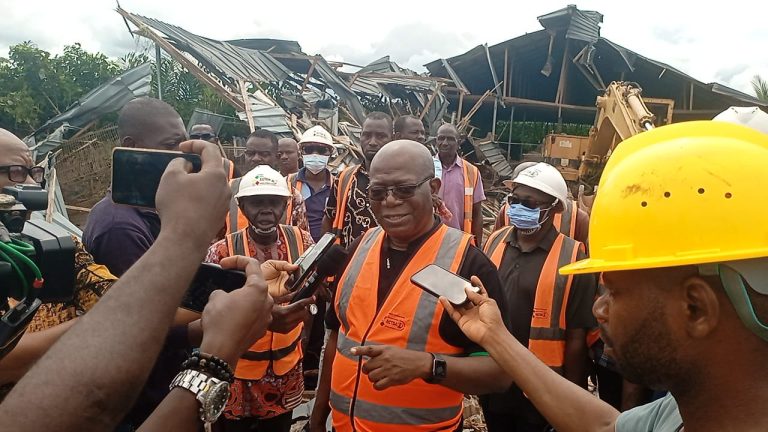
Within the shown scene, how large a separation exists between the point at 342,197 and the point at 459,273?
2486 mm

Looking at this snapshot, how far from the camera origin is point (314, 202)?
5234 mm

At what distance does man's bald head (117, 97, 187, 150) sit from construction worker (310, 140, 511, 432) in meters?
1.03

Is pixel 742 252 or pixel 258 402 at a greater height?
pixel 742 252

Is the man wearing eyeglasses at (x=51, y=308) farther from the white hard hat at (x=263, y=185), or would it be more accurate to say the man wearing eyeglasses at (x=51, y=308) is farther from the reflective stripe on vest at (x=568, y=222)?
the reflective stripe on vest at (x=568, y=222)

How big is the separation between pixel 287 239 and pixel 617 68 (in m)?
17.2

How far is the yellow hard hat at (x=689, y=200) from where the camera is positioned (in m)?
1.06

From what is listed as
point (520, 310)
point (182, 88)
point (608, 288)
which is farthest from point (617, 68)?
point (608, 288)

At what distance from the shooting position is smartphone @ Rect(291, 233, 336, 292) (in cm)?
232

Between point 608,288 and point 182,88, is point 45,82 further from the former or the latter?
point 608,288

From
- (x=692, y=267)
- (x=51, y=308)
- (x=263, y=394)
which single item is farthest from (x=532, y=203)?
(x=51, y=308)

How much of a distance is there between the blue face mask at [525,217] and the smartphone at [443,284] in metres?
1.29

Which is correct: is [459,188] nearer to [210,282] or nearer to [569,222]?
[569,222]

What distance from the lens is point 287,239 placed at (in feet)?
11.2

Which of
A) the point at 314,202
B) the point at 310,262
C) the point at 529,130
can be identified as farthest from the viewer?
the point at 529,130
